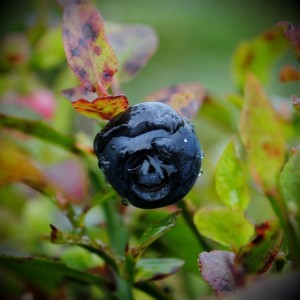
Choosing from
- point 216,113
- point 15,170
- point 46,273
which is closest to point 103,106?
point 15,170

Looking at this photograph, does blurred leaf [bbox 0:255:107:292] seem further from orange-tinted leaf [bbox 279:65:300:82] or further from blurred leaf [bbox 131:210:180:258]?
orange-tinted leaf [bbox 279:65:300:82]

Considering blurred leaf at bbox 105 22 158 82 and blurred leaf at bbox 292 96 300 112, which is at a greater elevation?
blurred leaf at bbox 105 22 158 82

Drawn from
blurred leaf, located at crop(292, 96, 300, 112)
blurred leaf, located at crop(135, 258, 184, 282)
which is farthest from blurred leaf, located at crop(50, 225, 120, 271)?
blurred leaf, located at crop(292, 96, 300, 112)

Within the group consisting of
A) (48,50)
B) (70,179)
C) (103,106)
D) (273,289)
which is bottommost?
(273,289)

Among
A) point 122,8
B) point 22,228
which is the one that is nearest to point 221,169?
point 22,228

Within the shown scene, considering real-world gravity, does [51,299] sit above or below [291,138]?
below

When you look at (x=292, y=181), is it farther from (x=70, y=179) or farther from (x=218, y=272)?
(x=70, y=179)

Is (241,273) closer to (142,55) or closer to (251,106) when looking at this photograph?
(251,106)
